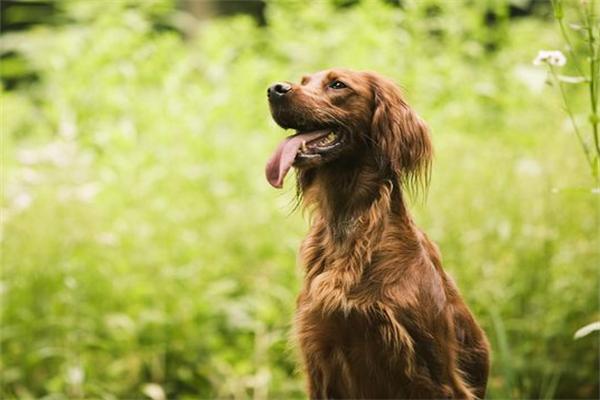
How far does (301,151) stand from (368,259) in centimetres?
39

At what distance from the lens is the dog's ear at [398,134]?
305 cm

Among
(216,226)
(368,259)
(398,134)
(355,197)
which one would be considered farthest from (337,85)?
(216,226)

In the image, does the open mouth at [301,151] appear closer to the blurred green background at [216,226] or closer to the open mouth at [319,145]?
the open mouth at [319,145]

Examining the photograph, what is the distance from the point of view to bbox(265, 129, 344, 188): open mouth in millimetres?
2928

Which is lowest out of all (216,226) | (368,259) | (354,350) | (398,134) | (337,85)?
(216,226)

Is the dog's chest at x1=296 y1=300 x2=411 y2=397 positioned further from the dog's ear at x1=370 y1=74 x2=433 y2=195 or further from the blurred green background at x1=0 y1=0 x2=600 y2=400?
the blurred green background at x1=0 y1=0 x2=600 y2=400

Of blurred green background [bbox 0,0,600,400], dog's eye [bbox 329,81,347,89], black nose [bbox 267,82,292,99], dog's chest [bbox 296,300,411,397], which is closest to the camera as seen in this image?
dog's chest [bbox 296,300,411,397]

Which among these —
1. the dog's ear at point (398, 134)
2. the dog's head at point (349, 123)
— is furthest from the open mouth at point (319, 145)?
the dog's ear at point (398, 134)

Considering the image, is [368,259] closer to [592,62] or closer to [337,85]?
[337,85]

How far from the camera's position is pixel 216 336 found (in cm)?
515

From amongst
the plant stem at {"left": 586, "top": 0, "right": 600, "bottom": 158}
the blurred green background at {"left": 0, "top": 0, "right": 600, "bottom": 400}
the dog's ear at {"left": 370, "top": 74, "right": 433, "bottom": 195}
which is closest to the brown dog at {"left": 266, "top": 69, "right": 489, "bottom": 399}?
the dog's ear at {"left": 370, "top": 74, "right": 433, "bottom": 195}

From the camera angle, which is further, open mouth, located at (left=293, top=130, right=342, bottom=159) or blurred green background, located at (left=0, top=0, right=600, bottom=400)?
blurred green background, located at (left=0, top=0, right=600, bottom=400)

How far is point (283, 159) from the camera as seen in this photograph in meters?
2.94

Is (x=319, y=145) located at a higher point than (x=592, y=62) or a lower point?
lower
